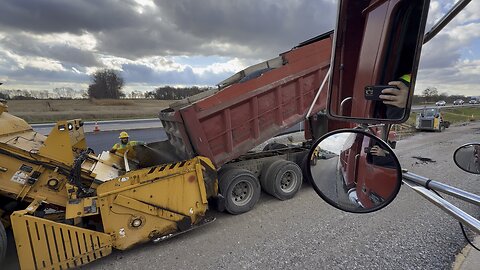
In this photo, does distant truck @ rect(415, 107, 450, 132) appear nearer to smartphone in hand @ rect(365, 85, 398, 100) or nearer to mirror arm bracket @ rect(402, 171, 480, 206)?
mirror arm bracket @ rect(402, 171, 480, 206)

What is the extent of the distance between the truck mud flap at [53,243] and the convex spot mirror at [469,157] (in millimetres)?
3893

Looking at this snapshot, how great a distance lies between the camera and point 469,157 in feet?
6.40

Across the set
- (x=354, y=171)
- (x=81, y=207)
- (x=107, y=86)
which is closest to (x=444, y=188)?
(x=354, y=171)

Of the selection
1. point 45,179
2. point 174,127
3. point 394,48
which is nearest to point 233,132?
point 174,127

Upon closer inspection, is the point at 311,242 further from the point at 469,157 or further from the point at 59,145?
the point at 59,145

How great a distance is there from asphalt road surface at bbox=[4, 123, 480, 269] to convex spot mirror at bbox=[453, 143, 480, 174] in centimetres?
189

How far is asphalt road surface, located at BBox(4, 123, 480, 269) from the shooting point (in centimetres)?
348

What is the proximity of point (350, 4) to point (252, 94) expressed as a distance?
3.61 m

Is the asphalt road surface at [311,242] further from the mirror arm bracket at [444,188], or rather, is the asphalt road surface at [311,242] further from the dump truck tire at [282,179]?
the mirror arm bracket at [444,188]

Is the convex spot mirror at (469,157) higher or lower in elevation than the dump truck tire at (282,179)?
higher

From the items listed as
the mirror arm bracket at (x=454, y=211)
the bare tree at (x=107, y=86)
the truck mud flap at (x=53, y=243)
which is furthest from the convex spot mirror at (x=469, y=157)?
the bare tree at (x=107, y=86)

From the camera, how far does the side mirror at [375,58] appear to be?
106 cm

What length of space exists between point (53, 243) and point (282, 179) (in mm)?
3947

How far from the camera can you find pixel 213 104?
4625 mm
